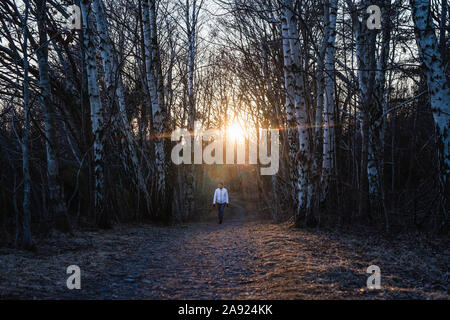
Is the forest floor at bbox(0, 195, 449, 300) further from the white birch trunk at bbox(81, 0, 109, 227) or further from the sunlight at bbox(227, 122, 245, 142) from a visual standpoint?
the sunlight at bbox(227, 122, 245, 142)

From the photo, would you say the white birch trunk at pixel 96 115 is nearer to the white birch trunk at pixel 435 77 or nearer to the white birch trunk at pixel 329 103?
the white birch trunk at pixel 329 103

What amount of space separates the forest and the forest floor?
30cm

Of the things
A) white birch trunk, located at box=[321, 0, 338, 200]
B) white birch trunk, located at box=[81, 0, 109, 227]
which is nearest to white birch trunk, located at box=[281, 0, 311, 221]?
white birch trunk, located at box=[321, 0, 338, 200]

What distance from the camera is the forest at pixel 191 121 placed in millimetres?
6621

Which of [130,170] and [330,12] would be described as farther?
[130,170]

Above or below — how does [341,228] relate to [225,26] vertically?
below

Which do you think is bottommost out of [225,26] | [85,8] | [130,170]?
[130,170]

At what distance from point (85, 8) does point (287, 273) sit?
7.96 m

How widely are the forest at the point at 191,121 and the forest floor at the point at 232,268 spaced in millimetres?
301
